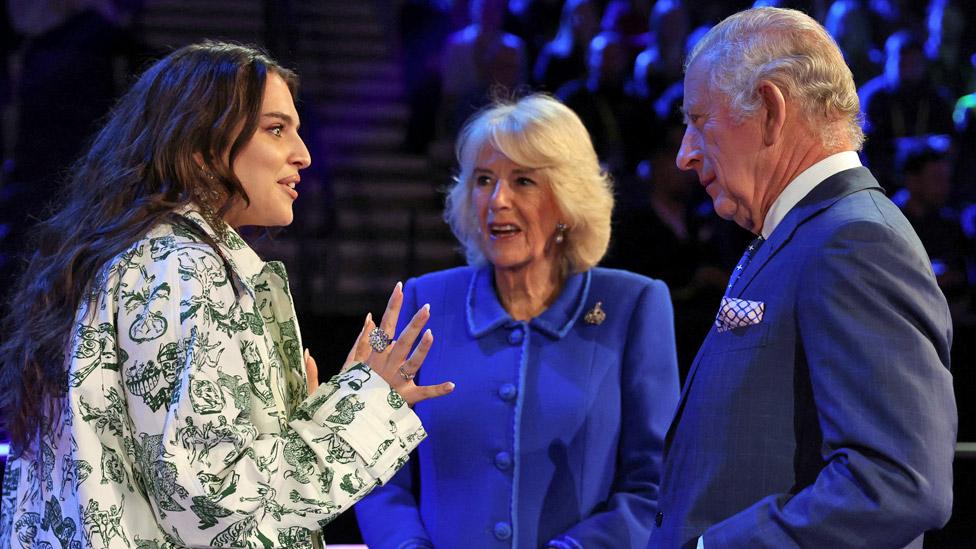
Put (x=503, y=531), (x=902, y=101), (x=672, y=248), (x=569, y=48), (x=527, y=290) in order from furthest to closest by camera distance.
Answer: (x=569, y=48) → (x=902, y=101) → (x=672, y=248) → (x=527, y=290) → (x=503, y=531)

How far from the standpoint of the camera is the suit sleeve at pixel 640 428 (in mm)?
2254

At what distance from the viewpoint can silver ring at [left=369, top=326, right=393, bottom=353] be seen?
70.1 inches

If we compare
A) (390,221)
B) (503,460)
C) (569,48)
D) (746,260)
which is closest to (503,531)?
(503,460)

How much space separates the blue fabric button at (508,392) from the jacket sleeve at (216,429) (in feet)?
2.56

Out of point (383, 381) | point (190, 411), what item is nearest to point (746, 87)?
point (383, 381)

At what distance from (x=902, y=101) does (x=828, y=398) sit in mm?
5317

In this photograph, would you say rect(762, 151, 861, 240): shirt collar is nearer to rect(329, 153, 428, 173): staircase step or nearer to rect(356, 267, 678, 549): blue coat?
rect(356, 267, 678, 549): blue coat

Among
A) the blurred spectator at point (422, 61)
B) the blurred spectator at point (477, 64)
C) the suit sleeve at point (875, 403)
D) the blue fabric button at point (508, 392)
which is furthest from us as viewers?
the blurred spectator at point (422, 61)

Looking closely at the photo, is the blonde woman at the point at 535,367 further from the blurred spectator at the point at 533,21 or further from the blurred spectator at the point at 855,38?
the blurred spectator at the point at 855,38

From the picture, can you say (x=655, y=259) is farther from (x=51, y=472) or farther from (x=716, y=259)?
(x=51, y=472)

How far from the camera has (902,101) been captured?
6.24 meters

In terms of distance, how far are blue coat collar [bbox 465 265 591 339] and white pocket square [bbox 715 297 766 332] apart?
0.80 meters

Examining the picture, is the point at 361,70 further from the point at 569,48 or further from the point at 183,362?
the point at 183,362

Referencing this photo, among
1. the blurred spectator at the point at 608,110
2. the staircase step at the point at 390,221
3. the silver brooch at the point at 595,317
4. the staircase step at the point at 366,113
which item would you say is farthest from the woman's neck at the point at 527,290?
the staircase step at the point at 366,113
